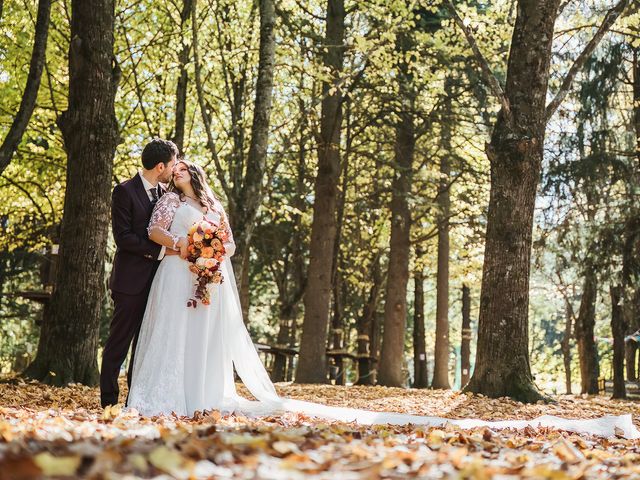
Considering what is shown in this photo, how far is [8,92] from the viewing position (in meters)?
17.1

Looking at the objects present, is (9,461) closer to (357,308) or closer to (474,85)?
(474,85)

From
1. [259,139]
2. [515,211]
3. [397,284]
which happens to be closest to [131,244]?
[259,139]

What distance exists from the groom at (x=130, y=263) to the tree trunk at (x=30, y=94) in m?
3.23

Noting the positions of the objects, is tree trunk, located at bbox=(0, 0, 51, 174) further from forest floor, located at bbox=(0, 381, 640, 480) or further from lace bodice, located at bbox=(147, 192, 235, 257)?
forest floor, located at bbox=(0, 381, 640, 480)

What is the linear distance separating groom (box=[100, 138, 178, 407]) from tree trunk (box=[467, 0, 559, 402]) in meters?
5.57

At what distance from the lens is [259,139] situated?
12.1 meters

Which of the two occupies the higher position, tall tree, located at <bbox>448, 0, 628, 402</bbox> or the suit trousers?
tall tree, located at <bbox>448, 0, 628, 402</bbox>

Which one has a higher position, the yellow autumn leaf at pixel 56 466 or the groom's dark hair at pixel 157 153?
the groom's dark hair at pixel 157 153

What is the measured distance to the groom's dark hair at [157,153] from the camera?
6.66 metres

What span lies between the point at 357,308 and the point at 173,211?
81.3 feet

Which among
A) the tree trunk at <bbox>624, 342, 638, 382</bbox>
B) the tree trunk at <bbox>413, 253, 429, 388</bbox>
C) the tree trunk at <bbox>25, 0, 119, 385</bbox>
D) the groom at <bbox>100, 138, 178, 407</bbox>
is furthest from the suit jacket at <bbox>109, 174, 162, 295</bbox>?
the tree trunk at <bbox>624, 342, 638, 382</bbox>

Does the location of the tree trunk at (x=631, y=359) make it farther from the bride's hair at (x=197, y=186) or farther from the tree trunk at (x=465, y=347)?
the bride's hair at (x=197, y=186)

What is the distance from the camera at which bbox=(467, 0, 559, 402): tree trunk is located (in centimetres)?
1045


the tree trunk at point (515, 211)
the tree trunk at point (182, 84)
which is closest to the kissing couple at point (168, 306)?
the tree trunk at point (515, 211)
